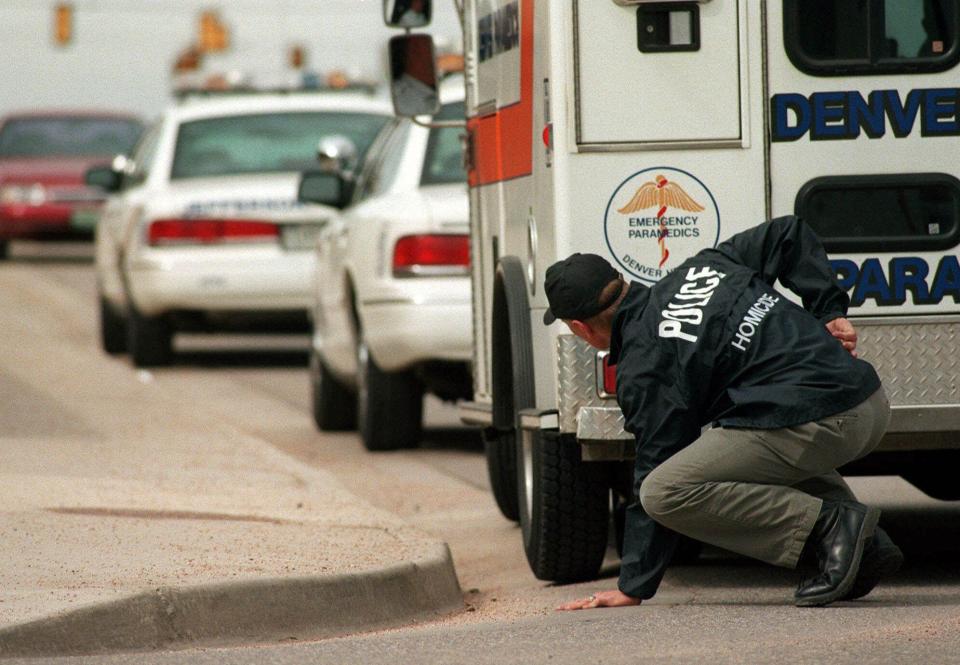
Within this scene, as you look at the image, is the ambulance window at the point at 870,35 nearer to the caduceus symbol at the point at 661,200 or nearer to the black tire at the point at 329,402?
the caduceus symbol at the point at 661,200

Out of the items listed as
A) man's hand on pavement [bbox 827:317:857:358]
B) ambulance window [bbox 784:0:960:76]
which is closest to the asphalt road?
man's hand on pavement [bbox 827:317:857:358]

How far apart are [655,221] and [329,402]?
18.8 ft

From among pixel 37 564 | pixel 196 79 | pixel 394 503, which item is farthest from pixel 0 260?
pixel 37 564

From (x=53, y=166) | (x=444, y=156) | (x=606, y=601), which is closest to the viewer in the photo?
(x=606, y=601)

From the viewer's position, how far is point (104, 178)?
16.6m

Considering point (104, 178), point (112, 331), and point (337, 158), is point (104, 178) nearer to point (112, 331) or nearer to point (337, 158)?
point (112, 331)

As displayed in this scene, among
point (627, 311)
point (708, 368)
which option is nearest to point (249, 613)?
point (627, 311)

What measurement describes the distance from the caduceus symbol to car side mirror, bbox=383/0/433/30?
256 cm

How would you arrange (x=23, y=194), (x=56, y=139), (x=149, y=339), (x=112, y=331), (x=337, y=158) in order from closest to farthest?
(x=337, y=158), (x=149, y=339), (x=112, y=331), (x=23, y=194), (x=56, y=139)

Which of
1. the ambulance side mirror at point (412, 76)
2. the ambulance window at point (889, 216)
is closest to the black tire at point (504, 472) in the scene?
Result: the ambulance side mirror at point (412, 76)

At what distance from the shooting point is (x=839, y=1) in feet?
22.6

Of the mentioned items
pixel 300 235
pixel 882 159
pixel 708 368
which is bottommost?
pixel 300 235

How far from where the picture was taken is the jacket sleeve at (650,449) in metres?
6.14

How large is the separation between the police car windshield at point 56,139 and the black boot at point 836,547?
20683mm
